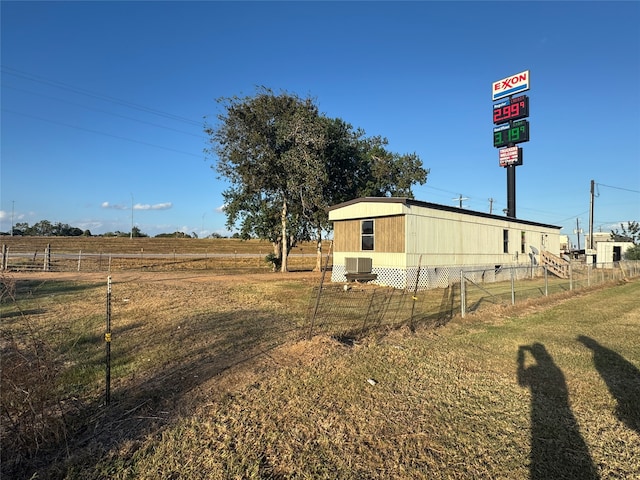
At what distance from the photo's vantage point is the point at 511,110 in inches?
1135

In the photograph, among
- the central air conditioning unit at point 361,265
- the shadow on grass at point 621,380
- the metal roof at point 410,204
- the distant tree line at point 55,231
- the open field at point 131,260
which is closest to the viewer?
the shadow on grass at point 621,380

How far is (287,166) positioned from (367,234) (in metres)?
7.13

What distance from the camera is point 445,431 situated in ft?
11.9

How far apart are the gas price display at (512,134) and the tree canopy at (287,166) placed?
9.48 metres

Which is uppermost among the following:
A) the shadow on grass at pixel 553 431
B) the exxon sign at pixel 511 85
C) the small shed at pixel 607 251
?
the exxon sign at pixel 511 85

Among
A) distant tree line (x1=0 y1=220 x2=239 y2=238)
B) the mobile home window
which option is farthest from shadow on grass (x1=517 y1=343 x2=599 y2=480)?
distant tree line (x1=0 y1=220 x2=239 y2=238)

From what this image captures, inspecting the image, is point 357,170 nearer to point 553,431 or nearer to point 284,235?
point 284,235

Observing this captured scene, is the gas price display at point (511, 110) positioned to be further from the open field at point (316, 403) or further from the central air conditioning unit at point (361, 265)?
the open field at point (316, 403)

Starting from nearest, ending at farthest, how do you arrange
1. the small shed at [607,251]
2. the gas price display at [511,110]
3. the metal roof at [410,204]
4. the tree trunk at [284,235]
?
the metal roof at [410,204] → the tree trunk at [284,235] → the gas price display at [511,110] → the small shed at [607,251]

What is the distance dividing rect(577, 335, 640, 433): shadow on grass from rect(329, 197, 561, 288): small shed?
29.5 feet

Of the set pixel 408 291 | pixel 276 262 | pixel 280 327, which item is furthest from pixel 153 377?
pixel 276 262

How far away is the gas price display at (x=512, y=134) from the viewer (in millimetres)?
28375

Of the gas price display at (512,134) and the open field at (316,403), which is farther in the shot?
the gas price display at (512,134)

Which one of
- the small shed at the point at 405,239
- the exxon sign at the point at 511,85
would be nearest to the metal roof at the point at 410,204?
the small shed at the point at 405,239
